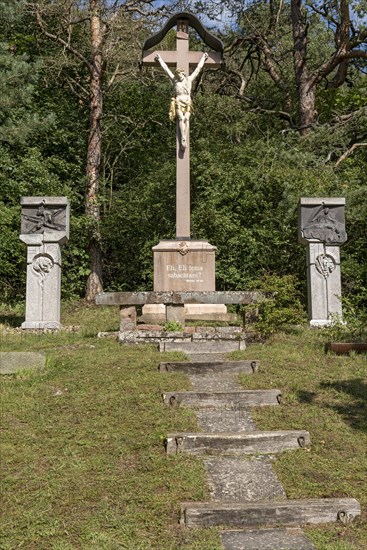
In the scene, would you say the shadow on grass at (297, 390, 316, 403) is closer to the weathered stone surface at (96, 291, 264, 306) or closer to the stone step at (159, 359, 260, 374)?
the stone step at (159, 359, 260, 374)

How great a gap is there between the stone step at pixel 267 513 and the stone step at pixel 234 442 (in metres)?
0.81

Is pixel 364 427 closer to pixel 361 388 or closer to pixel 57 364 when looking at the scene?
pixel 361 388

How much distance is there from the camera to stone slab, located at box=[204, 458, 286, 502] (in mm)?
3912

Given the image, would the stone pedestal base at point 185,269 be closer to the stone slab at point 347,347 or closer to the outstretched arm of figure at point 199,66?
the outstretched arm of figure at point 199,66

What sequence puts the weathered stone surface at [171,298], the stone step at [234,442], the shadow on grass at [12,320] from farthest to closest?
the shadow on grass at [12,320]
the weathered stone surface at [171,298]
the stone step at [234,442]

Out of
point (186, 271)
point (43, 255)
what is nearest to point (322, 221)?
point (186, 271)

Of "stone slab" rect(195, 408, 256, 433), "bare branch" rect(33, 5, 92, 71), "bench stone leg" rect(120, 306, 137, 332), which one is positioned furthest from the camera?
"bare branch" rect(33, 5, 92, 71)

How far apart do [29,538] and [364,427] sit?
295 centimetres

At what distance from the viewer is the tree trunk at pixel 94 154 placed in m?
16.3

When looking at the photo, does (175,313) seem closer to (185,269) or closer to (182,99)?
(185,269)

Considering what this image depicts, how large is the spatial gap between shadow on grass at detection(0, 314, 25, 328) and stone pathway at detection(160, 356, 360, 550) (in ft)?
19.8

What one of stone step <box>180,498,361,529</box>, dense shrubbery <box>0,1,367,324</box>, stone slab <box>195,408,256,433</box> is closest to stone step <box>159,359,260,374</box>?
stone slab <box>195,408,256,433</box>

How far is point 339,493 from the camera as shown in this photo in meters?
3.94

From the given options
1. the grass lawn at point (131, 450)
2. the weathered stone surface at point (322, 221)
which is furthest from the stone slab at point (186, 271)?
the grass lawn at point (131, 450)
